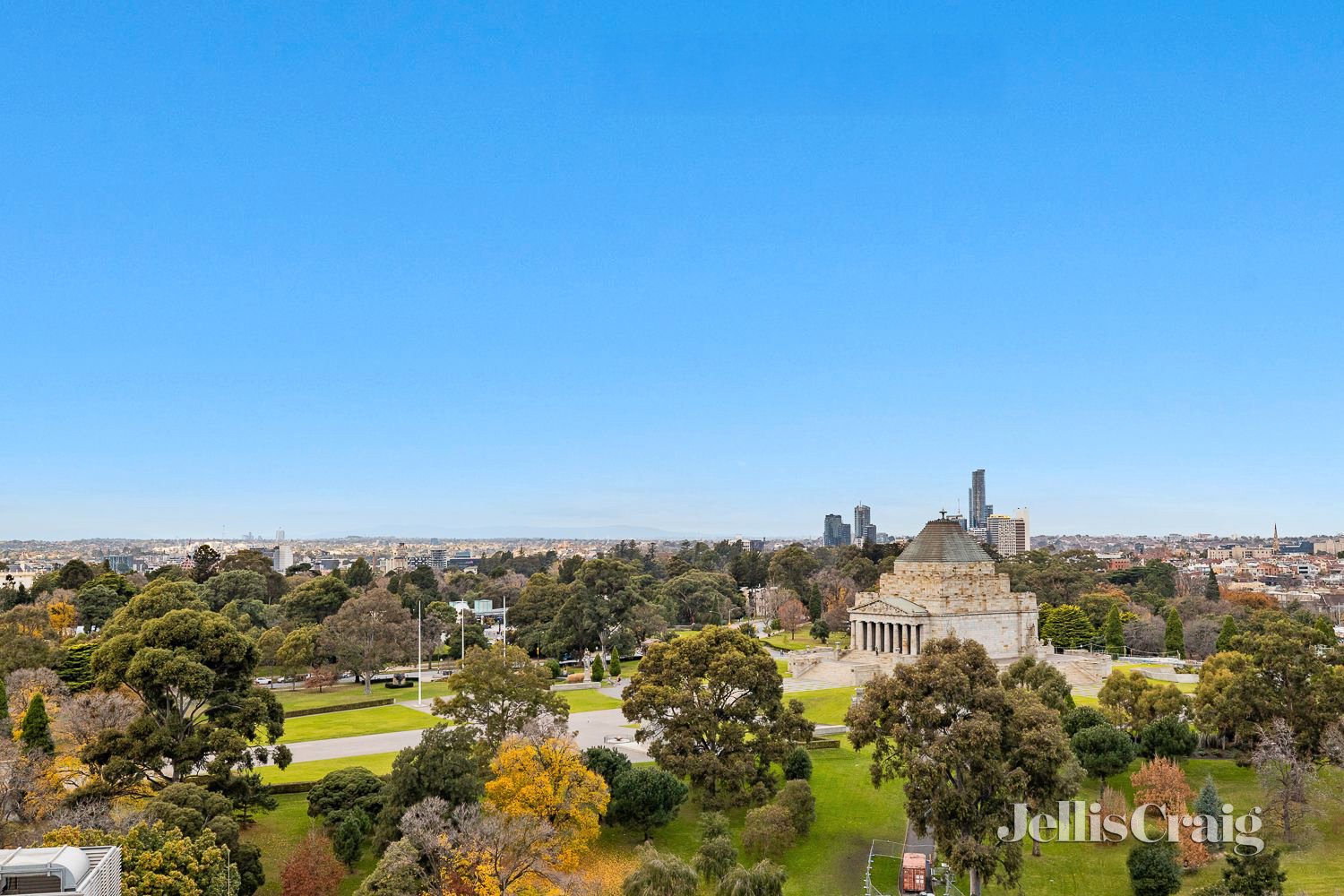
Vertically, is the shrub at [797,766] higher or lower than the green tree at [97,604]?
lower

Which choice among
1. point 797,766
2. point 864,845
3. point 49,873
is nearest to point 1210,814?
point 864,845

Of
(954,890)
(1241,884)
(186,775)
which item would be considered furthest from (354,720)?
(1241,884)

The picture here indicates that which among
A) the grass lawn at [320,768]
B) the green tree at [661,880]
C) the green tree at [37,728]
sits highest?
the green tree at [37,728]

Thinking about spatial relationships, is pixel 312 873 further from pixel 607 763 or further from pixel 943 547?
pixel 943 547

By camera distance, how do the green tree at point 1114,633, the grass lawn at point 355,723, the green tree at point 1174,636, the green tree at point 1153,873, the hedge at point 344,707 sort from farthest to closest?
the green tree at point 1114,633 → the green tree at point 1174,636 → the hedge at point 344,707 → the grass lawn at point 355,723 → the green tree at point 1153,873

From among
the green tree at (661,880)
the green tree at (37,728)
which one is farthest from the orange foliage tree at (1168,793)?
the green tree at (37,728)

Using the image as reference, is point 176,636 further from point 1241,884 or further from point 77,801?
point 1241,884

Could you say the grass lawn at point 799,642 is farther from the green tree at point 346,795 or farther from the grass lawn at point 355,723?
the green tree at point 346,795

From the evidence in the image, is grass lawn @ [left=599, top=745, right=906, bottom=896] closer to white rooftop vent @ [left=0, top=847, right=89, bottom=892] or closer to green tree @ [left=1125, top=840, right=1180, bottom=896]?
green tree @ [left=1125, top=840, right=1180, bottom=896]
